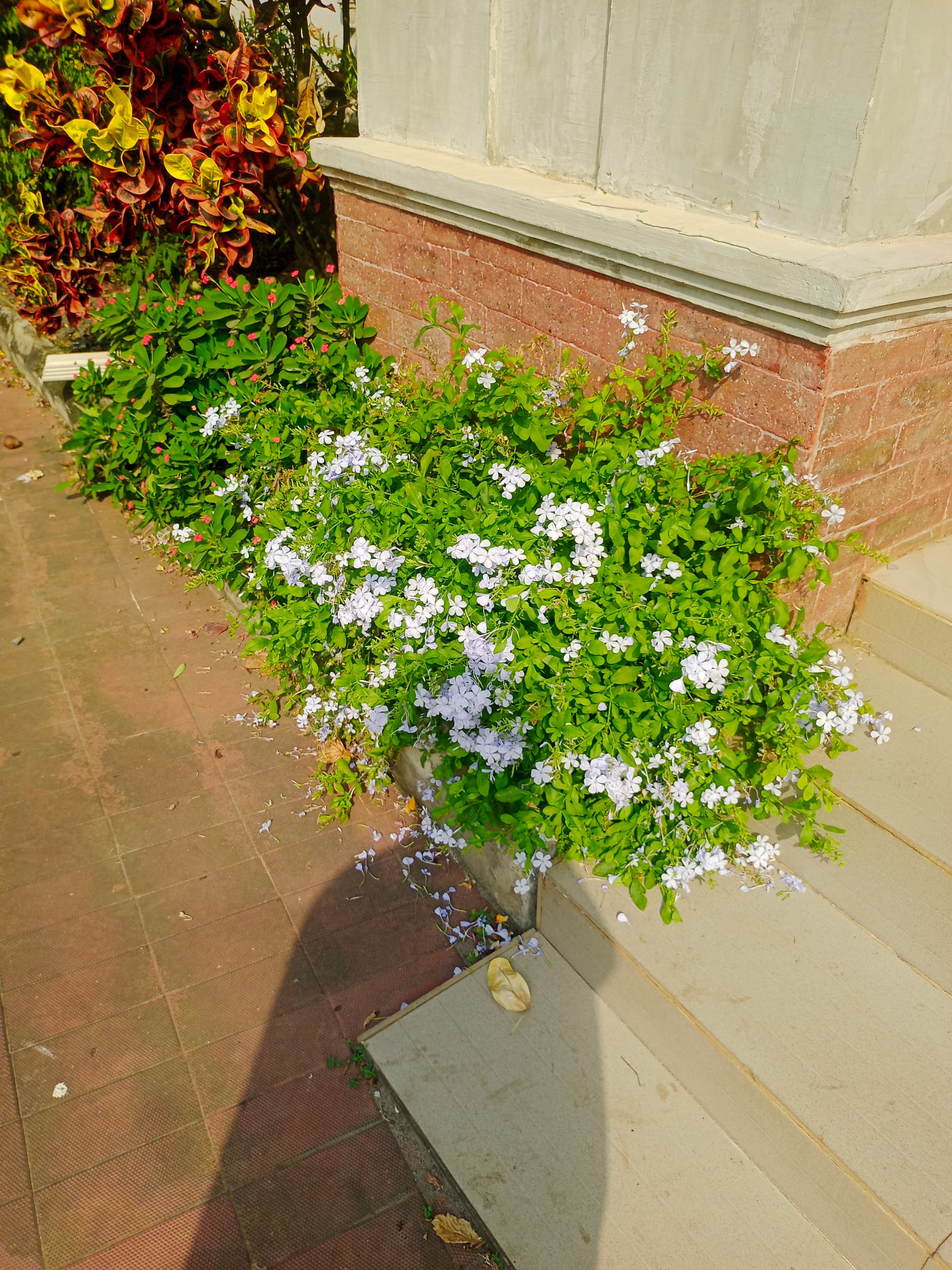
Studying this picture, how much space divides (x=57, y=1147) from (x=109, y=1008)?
389 mm

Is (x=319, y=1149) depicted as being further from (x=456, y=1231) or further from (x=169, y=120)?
(x=169, y=120)

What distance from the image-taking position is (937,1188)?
1.75 m

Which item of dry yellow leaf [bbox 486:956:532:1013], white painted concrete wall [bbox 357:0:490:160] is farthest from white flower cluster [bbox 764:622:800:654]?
white painted concrete wall [bbox 357:0:490:160]

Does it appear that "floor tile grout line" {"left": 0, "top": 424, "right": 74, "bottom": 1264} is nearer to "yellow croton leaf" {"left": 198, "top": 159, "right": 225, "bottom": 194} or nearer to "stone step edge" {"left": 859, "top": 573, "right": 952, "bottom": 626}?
"yellow croton leaf" {"left": 198, "top": 159, "right": 225, "bottom": 194}

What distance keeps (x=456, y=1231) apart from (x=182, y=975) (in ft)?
3.57

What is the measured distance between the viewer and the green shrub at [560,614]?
7.42 ft

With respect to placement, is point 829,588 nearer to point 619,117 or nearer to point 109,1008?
point 619,117

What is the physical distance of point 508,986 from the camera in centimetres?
243

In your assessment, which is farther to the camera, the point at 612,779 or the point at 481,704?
the point at 481,704

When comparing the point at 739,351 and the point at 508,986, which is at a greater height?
the point at 739,351

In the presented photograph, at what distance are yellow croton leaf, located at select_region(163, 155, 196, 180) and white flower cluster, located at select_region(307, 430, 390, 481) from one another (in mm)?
2105

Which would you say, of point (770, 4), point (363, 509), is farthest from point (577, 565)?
point (770, 4)

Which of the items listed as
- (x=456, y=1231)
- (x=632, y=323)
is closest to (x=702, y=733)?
(x=456, y=1231)

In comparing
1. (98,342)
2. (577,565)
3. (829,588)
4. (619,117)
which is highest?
(619,117)
